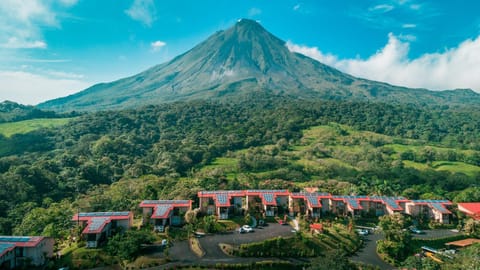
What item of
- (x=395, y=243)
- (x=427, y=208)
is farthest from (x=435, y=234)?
(x=395, y=243)

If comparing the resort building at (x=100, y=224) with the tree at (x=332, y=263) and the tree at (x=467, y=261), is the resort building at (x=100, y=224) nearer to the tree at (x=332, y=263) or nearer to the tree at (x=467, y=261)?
the tree at (x=332, y=263)

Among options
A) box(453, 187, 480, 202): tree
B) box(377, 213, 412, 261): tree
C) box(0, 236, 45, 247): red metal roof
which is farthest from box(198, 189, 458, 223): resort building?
box(0, 236, 45, 247): red metal roof

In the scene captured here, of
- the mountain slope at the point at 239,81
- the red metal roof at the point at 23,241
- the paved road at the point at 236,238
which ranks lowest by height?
the paved road at the point at 236,238

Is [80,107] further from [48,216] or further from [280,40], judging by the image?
[48,216]

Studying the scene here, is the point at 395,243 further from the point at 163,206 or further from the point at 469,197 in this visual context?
the point at 469,197

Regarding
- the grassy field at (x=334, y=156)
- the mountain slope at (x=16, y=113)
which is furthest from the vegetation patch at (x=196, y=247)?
the mountain slope at (x=16, y=113)

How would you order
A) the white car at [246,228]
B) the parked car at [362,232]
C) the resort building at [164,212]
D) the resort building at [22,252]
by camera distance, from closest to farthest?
the resort building at [22,252], the white car at [246,228], the resort building at [164,212], the parked car at [362,232]

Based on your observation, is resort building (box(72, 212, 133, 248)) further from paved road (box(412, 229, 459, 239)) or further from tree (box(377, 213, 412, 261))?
paved road (box(412, 229, 459, 239))
